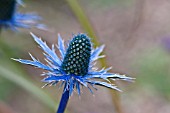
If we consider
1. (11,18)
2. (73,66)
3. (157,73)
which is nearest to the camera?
(73,66)

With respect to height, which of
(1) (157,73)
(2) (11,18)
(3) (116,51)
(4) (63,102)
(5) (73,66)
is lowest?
(4) (63,102)

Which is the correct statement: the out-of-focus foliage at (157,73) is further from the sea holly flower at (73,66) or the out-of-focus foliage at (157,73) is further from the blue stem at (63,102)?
the blue stem at (63,102)

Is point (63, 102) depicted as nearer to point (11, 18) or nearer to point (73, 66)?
point (73, 66)

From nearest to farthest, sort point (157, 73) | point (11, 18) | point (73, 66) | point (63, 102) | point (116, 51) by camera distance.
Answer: point (63, 102)
point (73, 66)
point (11, 18)
point (157, 73)
point (116, 51)

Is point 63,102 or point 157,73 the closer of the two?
point 63,102

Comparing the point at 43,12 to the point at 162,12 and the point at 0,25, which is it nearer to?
the point at 162,12

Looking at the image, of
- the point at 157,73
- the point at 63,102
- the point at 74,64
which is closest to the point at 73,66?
the point at 74,64

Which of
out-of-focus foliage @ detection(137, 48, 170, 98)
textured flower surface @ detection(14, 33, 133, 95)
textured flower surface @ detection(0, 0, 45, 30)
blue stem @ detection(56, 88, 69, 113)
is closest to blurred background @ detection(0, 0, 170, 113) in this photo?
out-of-focus foliage @ detection(137, 48, 170, 98)

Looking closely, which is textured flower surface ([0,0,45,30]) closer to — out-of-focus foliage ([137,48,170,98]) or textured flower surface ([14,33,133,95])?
textured flower surface ([14,33,133,95])

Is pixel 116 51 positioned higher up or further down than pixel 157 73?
higher up
